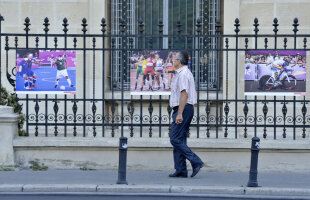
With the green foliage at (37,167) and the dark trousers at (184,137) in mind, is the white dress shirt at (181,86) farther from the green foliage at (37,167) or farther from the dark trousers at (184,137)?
the green foliage at (37,167)

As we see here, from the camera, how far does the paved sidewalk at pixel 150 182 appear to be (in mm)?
9844

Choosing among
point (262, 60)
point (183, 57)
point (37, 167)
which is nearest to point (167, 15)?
point (262, 60)

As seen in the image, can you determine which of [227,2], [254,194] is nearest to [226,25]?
[227,2]

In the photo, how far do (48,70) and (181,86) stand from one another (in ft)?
7.91

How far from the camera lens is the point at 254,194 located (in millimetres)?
9773

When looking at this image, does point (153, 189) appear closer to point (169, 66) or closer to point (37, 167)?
point (169, 66)

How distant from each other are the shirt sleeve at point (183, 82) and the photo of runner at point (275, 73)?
4.72 ft

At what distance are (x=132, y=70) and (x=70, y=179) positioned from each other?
2.10 metres

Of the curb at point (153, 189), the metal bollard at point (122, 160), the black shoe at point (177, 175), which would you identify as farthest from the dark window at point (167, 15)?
the curb at point (153, 189)

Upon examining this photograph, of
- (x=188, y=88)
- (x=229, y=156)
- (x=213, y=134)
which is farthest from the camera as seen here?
(x=213, y=134)

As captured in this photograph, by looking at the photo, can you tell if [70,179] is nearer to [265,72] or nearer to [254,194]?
[254,194]

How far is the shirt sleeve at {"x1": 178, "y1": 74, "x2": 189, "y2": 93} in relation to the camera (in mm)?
10594

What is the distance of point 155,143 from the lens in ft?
38.1

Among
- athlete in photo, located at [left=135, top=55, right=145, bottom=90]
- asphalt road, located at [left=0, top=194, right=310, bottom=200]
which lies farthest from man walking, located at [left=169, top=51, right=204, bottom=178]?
asphalt road, located at [left=0, top=194, right=310, bottom=200]
